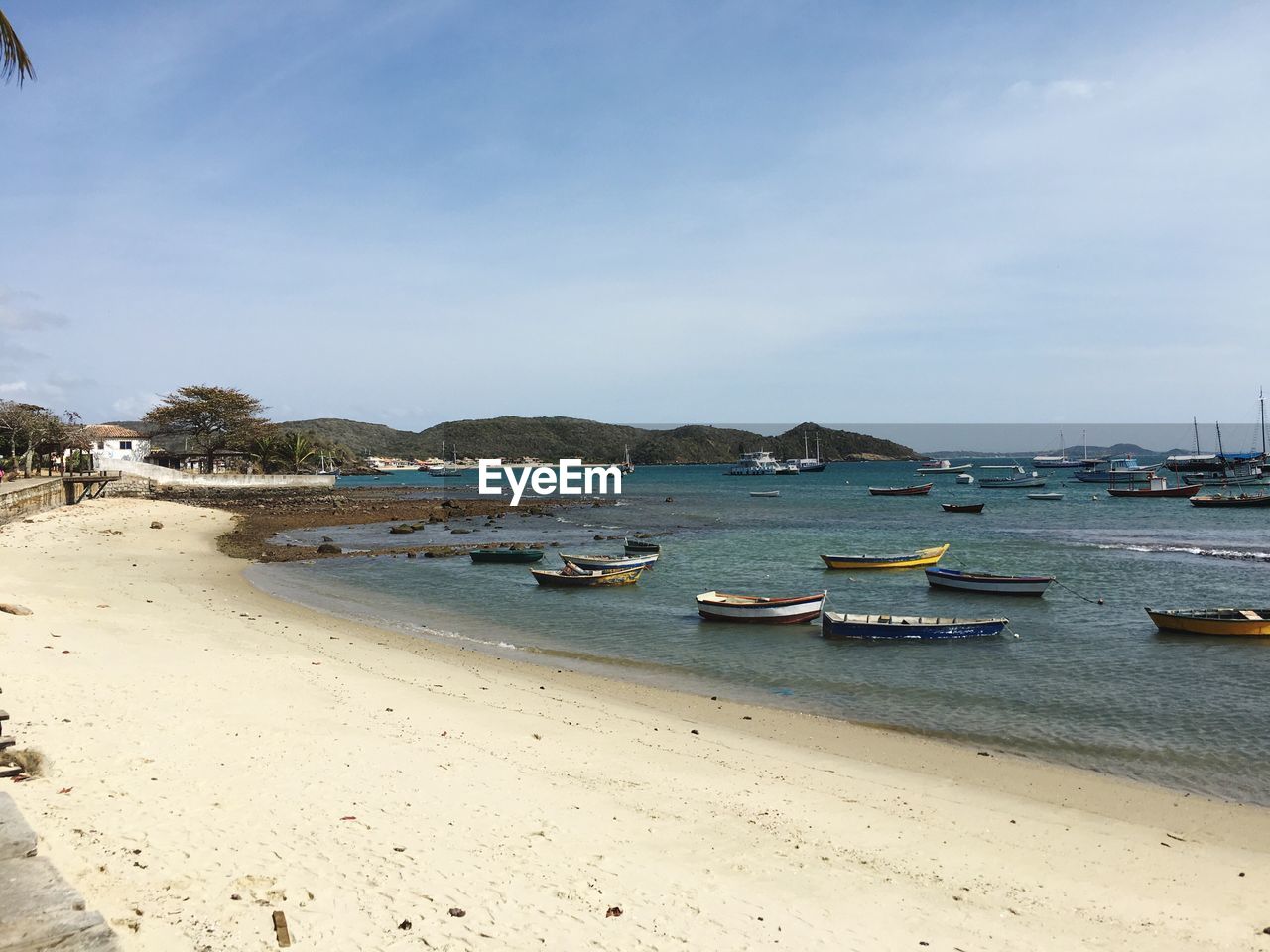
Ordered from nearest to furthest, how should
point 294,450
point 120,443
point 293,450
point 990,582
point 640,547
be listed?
point 990,582, point 640,547, point 120,443, point 294,450, point 293,450

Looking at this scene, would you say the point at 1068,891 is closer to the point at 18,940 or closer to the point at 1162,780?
the point at 1162,780

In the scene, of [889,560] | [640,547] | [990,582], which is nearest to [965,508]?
[889,560]

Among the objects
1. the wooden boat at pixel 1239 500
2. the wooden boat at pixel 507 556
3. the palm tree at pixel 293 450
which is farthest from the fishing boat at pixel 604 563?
the palm tree at pixel 293 450

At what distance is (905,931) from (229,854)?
5.56m

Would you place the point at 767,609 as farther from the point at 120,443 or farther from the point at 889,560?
the point at 120,443

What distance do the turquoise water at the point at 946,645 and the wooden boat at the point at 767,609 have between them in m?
0.37

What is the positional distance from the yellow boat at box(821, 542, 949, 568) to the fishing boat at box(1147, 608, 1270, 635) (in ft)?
46.2

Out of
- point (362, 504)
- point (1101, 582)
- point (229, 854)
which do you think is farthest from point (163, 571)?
point (362, 504)

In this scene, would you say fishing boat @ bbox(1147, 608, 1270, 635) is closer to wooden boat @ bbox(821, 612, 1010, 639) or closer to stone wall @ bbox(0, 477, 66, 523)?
wooden boat @ bbox(821, 612, 1010, 639)

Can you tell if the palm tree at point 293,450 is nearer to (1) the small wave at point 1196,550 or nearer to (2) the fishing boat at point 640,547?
(2) the fishing boat at point 640,547

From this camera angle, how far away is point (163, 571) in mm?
29953

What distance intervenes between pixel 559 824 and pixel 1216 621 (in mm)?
20184

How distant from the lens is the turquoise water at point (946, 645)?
46.4 ft

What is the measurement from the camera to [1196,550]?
136ft
